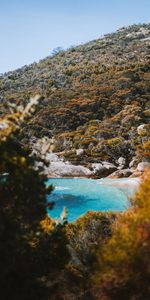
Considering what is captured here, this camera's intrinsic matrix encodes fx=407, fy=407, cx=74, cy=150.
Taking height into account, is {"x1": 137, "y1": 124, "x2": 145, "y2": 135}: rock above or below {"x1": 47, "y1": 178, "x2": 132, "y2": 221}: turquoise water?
above

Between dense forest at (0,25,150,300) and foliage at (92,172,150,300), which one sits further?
dense forest at (0,25,150,300)

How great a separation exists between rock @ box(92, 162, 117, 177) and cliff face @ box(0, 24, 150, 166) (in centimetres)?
429

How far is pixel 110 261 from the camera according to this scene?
9883mm

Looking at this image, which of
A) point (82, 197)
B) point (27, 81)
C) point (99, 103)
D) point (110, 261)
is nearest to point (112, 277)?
point (110, 261)

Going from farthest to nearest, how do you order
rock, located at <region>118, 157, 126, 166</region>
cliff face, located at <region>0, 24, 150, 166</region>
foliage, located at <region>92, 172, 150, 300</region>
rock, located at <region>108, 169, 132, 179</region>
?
cliff face, located at <region>0, 24, 150, 166</region> < rock, located at <region>118, 157, 126, 166</region> < rock, located at <region>108, 169, 132, 179</region> < foliage, located at <region>92, 172, 150, 300</region>

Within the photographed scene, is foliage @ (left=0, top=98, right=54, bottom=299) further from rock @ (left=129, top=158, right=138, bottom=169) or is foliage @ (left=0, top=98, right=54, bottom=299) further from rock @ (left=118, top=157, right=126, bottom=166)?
rock @ (left=118, top=157, right=126, bottom=166)

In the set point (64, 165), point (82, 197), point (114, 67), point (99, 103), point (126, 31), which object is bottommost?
point (82, 197)

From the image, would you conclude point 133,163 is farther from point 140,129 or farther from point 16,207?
point 16,207

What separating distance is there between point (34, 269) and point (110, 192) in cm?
3179

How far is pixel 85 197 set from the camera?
41.4m

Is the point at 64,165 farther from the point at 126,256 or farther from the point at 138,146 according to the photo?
the point at 126,256

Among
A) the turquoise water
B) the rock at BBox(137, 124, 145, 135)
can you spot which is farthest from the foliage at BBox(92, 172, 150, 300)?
the rock at BBox(137, 124, 145, 135)

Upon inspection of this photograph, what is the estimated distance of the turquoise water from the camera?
35.5m

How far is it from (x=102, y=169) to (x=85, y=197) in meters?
16.0
